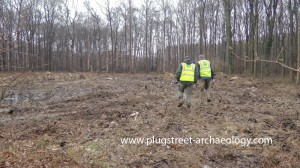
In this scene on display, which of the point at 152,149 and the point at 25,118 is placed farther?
the point at 25,118

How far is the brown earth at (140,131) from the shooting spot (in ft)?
16.4

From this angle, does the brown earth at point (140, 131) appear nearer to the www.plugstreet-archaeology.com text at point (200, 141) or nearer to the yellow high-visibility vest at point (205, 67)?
the www.plugstreet-archaeology.com text at point (200, 141)

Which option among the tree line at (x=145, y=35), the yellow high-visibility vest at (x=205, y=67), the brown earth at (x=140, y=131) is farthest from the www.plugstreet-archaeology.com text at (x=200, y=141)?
the tree line at (x=145, y=35)

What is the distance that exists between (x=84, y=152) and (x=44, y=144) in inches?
51.1

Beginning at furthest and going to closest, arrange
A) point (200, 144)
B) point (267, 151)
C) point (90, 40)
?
point (90, 40), point (200, 144), point (267, 151)

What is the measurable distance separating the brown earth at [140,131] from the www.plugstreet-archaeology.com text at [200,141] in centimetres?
15

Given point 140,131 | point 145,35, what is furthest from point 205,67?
point 145,35

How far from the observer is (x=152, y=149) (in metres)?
5.60

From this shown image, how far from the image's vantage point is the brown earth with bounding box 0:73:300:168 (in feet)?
16.4

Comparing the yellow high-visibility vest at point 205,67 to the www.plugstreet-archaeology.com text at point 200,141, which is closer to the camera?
the www.plugstreet-archaeology.com text at point 200,141

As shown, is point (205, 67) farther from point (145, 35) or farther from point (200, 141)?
point (145, 35)

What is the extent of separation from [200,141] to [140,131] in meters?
1.74

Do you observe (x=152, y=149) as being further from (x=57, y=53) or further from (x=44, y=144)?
(x=57, y=53)

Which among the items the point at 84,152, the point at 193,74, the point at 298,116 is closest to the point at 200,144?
the point at 84,152
